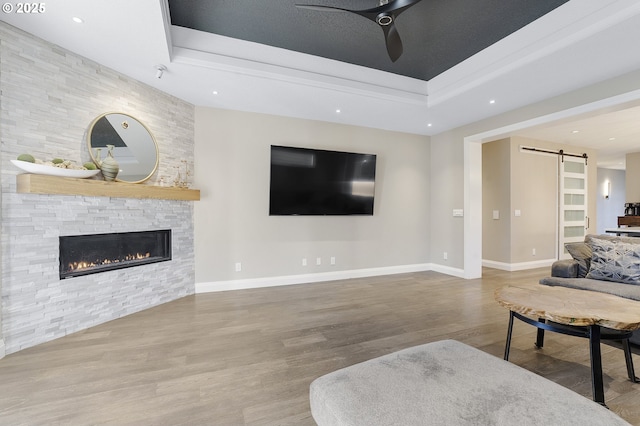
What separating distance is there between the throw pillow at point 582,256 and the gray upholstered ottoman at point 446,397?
2.60 metres

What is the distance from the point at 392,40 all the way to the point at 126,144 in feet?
9.93

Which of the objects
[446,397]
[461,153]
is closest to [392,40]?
[446,397]

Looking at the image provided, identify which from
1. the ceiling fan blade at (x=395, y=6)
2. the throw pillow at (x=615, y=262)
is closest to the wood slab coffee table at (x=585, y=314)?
the throw pillow at (x=615, y=262)

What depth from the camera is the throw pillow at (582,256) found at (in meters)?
2.99

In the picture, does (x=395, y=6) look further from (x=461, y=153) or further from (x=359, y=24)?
(x=461, y=153)

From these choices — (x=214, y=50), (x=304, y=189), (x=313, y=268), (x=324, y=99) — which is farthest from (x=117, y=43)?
(x=313, y=268)

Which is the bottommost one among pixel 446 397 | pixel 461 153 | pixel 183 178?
pixel 446 397

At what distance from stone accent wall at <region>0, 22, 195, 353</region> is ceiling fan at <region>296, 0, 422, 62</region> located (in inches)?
93.2

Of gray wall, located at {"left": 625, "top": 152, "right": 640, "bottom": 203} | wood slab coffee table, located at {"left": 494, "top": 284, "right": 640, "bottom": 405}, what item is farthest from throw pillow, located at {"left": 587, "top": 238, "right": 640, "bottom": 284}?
gray wall, located at {"left": 625, "top": 152, "right": 640, "bottom": 203}

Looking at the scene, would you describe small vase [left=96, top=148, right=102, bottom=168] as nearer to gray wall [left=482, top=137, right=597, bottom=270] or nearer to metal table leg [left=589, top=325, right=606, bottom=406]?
metal table leg [left=589, top=325, right=606, bottom=406]

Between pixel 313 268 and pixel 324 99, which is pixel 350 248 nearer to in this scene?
pixel 313 268

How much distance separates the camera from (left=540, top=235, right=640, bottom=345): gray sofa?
2.52 metres

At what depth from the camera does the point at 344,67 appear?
3.60 m

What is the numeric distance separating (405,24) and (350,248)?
3251 mm
